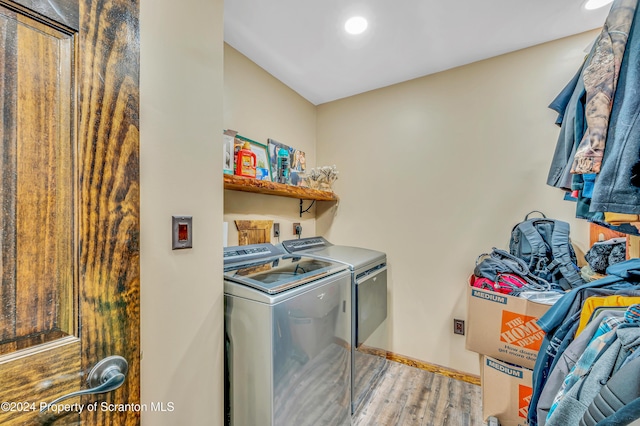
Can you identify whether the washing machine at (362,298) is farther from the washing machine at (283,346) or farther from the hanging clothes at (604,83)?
the hanging clothes at (604,83)

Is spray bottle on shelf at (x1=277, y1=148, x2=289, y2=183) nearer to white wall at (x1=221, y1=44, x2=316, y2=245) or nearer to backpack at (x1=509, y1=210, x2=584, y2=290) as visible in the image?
white wall at (x1=221, y1=44, x2=316, y2=245)

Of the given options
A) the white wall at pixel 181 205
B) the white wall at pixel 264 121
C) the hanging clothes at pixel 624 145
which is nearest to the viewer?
the hanging clothes at pixel 624 145

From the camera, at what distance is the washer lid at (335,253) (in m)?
1.83

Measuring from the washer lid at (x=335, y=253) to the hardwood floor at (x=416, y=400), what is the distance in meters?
0.85

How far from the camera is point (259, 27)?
172 cm

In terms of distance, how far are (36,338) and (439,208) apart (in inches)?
92.3

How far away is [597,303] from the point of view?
92 cm

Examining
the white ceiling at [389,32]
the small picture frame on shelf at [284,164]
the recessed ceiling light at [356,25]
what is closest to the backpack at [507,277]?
the white ceiling at [389,32]

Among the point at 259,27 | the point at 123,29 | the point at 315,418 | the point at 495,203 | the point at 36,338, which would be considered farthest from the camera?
the point at 495,203

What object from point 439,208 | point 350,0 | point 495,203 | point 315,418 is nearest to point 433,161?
point 439,208

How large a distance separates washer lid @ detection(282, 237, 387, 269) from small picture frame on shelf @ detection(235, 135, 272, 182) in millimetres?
572

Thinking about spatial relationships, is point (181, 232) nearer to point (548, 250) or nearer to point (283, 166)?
point (283, 166)

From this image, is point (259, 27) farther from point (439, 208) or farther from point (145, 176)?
point (439, 208)

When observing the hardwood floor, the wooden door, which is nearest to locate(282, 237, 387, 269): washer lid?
the hardwood floor
